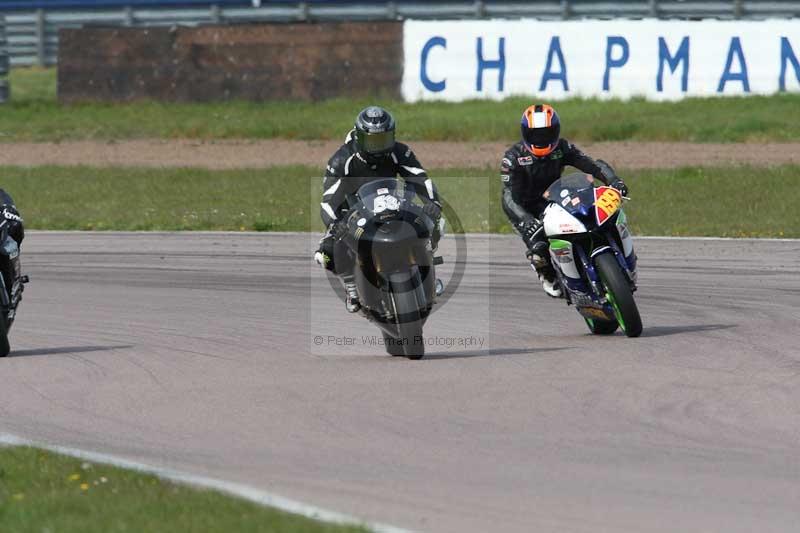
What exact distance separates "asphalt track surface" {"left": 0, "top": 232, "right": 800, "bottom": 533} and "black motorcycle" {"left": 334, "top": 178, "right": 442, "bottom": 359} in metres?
0.34

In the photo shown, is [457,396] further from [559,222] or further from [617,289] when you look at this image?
[559,222]

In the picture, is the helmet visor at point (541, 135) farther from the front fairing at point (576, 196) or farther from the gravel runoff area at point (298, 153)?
the gravel runoff area at point (298, 153)

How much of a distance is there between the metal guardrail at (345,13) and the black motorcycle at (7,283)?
15203 mm

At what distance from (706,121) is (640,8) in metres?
2.25

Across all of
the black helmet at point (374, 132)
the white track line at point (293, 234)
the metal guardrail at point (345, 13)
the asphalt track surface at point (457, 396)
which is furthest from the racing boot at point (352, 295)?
the metal guardrail at point (345, 13)

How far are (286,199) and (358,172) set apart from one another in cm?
1008

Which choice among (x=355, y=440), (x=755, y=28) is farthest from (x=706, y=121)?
(x=355, y=440)

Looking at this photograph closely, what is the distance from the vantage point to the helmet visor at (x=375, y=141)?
33.5 ft

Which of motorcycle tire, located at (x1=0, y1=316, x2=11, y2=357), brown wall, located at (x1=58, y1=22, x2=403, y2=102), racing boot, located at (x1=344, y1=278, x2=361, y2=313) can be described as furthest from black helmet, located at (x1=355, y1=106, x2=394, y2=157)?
brown wall, located at (x1=58, y1=22, x2=403, y2=102)

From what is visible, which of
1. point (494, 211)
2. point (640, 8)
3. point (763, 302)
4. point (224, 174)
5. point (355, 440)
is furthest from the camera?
point (640, 8)

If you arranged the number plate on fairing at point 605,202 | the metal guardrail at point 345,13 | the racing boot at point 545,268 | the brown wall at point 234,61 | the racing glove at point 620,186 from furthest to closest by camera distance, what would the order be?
the brown wall at point 234,61, the metal guardrail at point 345,13, the racing boot at point 545,268, the racing glove at point 620,186, the number plate on fairing at point 605,202

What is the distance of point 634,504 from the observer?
6.10 meters

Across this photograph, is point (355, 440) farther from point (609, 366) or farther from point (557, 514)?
point (609, 366)

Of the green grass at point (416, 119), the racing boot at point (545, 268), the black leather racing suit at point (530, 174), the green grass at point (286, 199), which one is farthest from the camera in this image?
the green grass at point (416, 119)
